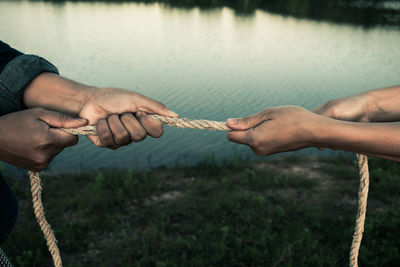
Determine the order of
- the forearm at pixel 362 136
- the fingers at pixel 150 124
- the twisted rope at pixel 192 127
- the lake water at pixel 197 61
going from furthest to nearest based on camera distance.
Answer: the lake water at pixel 197 61 < the fingers at pixel 150 124 < the twisted rope at pixel 192 127 < the forearm at pixel 362 136

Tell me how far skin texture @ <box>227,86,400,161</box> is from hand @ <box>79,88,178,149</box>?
465 millimetres

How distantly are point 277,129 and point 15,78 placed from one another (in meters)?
1.50

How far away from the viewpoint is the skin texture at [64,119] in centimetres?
157

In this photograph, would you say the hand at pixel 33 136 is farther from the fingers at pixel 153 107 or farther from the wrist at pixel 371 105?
the wrist at pixel 371 105

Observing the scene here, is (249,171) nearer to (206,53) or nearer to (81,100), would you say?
(81,100)

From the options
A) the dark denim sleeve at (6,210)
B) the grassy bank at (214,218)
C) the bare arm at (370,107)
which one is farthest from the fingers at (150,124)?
the grassy bank at (214,218)

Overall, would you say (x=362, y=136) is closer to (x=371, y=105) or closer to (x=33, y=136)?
(x=371, y=105)

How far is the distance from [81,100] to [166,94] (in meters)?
7.24

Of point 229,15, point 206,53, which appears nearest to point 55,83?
point 206,53

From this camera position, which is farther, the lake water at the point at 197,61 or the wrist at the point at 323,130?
the lake water at the point at 197,61

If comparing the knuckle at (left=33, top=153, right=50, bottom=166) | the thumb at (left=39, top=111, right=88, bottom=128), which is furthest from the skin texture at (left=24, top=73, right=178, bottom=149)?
the knuckle at (left=33, top=153, right=50, bottom=166)

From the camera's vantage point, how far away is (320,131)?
1.62m

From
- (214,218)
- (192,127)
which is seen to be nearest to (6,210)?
(192,127)

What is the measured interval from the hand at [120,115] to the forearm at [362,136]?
0.84 m
